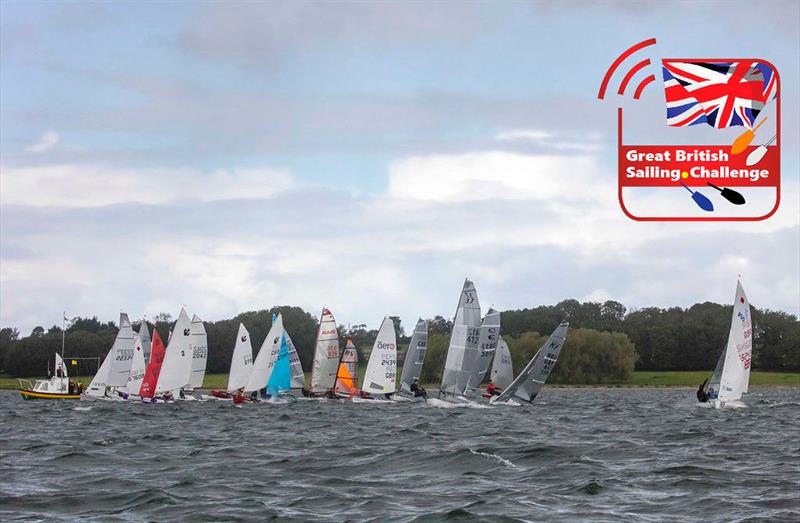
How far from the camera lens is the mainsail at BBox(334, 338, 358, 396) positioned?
7300cm

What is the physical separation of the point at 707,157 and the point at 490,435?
15240 mm

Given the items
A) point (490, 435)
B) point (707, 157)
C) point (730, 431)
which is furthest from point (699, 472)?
point (730, 431)

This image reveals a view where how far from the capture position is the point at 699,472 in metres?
23.6

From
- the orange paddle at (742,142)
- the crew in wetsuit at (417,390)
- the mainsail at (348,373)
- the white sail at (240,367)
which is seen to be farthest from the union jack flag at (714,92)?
the white sail at (240,367)

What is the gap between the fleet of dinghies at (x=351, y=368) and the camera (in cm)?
6122

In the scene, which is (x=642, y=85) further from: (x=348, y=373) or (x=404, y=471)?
(x=348, y=373)

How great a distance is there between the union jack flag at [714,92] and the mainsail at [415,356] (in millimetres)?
45381

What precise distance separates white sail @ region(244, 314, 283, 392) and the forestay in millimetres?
7755

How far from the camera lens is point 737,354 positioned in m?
59.5

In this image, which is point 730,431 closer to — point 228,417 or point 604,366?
point 228,417

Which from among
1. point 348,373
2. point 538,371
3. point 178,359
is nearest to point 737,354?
point 538,371

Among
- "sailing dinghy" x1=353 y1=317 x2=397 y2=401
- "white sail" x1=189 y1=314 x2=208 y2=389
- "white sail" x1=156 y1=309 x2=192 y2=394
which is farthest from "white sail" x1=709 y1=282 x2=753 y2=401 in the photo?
"white sail" x1=156 y1=309 x2=192 y2=394

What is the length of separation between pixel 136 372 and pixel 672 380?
77550 millimetres

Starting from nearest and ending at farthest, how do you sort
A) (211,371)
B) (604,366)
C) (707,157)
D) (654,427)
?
(707,157), (654,427), (604,366), (211,371)
